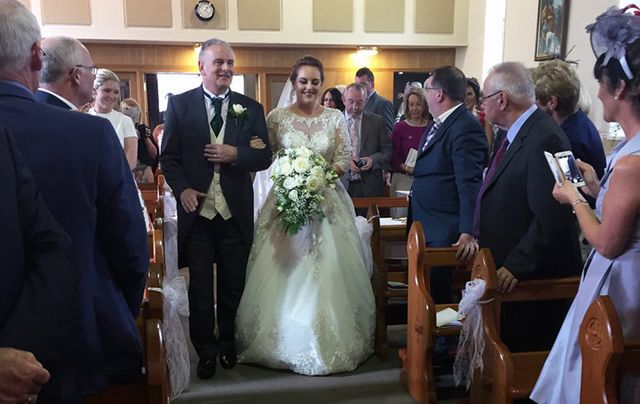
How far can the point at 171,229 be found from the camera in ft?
10.5

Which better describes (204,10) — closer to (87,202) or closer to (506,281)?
(506,281)

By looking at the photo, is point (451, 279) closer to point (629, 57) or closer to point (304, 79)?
point (304, 79)

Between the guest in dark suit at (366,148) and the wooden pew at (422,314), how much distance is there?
6.68ft

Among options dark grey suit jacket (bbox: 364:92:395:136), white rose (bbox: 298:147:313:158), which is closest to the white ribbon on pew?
white rose (bbox: 298:147:313:158)

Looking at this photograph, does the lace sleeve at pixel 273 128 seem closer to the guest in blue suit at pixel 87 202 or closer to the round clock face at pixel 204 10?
the guest in blue suit at pixel 87 202

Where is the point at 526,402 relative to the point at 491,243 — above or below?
below

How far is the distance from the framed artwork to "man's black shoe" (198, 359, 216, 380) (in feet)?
17.8

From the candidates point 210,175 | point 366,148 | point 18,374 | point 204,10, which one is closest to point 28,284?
point 18,374

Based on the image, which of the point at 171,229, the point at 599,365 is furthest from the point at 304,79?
the point at 599,365

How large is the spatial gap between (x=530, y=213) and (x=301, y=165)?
129 cm

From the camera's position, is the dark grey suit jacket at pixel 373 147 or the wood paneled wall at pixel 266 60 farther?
the wood paneled wall at pixel 266 60

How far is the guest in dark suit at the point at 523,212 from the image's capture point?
2.14 meters

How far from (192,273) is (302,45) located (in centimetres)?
701

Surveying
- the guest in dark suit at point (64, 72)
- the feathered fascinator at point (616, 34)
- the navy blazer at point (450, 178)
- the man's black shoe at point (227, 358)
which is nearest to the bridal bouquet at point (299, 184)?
the navy blazer at point (450, 178)
